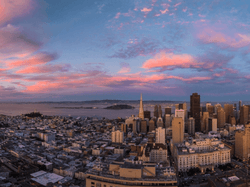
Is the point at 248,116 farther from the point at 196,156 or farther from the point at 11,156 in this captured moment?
the point at 11,156

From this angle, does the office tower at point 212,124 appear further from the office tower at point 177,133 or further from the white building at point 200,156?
the white building at point 200,156

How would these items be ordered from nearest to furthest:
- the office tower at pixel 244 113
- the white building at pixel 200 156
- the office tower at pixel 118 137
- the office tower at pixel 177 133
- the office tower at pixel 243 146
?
the white building at pixel 200 156 < the office tower at pixel 243 146 < the office tower at pixel 177 133 < the office tower at pixel 118 137 < the office tower at pixel 244 113

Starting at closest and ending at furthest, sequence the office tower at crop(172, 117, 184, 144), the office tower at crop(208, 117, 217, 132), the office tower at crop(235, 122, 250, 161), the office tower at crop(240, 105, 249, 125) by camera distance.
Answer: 1. the office tower at crop(235, 122, 250, 161)
2. the office tower at crop(172, 117, 184, 144)
3. the office tower at crop(208, 117, 217, 132)
4. the office tower at crop(240, 105, 249, 125)

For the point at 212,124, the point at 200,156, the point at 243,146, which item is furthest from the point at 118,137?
the point at 212,124

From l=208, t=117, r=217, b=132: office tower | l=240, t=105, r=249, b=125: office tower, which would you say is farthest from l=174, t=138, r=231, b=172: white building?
l=240, t=105, r=249, b=125: office tower

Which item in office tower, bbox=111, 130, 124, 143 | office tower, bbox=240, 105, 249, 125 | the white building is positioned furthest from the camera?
office tower, bbox=240, 105, 249, 125

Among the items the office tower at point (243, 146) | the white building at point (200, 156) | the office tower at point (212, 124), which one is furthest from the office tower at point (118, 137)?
the office tower at point (212, 124)

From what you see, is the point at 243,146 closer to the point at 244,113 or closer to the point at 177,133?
the point at 177,133

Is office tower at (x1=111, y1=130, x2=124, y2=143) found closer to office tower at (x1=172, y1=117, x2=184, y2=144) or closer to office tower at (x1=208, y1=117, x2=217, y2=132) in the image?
office tower at (x1=172, y1=117, x2=184, y2=144)

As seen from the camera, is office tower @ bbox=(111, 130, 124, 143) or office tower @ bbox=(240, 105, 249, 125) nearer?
office tower @ bbox=(111, 130, 124, 143)

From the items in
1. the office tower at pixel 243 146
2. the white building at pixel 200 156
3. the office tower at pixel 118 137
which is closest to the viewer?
the white building at pixel 200 156

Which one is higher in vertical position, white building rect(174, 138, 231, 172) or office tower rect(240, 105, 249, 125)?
office tower rect(240, 105, 249, 125)
